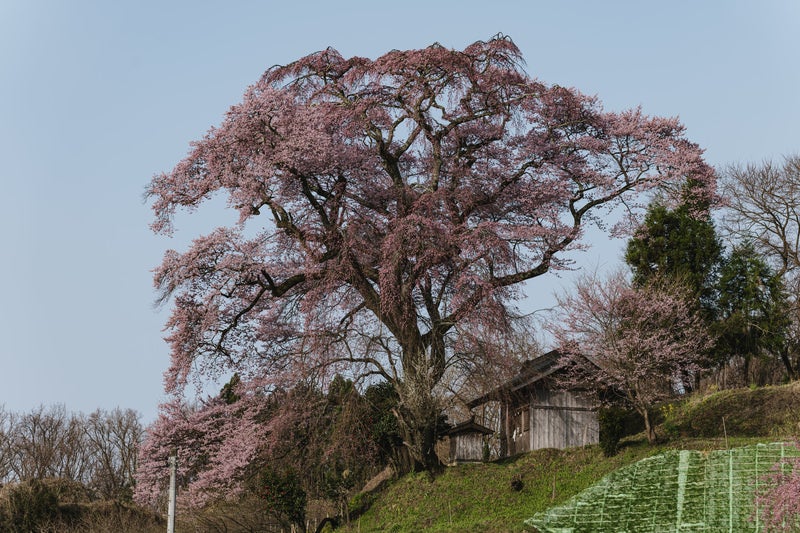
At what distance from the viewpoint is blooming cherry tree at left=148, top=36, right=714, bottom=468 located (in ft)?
85.7

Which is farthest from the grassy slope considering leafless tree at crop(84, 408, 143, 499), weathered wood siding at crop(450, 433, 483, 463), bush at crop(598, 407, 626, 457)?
leafless tree at crop(84, 408, 143, 499)

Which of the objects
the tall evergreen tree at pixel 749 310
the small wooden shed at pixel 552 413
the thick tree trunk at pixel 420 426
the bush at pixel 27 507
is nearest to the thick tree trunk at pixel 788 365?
the tall evergreen tree at pixel 749 310

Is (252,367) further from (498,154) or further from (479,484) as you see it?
(498,154)

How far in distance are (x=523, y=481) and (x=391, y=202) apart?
9039 millimetres

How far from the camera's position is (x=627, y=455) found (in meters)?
25.0

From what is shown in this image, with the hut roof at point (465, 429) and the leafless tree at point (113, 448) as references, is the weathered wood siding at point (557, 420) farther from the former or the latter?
the leafless tree at point (113, 448)

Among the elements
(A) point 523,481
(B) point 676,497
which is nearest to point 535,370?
(A) point 523,481

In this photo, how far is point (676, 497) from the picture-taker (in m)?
21.3

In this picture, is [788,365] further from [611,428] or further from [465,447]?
[611,428]

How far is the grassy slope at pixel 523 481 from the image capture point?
77.9 ft

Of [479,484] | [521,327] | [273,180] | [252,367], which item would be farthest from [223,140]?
[479,484]

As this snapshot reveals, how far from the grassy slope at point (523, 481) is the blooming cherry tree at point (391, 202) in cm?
149

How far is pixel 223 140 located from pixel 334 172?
10.6 ft

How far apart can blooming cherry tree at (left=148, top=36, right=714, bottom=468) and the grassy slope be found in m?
1.49
